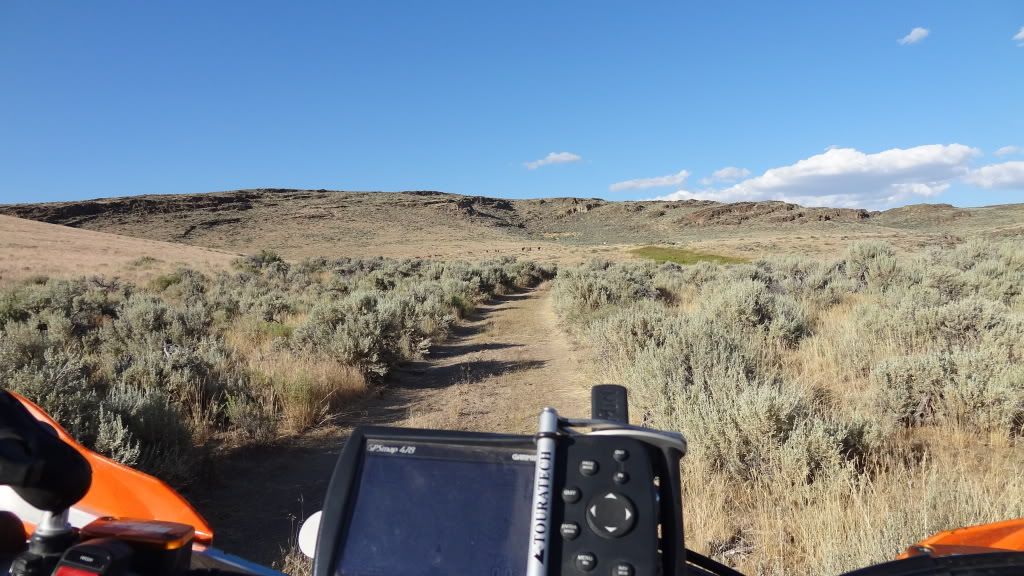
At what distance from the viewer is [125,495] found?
4.57ft

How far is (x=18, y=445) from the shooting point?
95 centimetres

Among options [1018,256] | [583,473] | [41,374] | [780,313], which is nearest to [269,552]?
[41,374]

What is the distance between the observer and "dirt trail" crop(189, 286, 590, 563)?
406cm

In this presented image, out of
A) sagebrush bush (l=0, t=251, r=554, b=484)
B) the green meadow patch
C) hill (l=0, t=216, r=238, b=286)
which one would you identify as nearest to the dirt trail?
sagebrush bush (l=0, t=251, r=554, b=484)

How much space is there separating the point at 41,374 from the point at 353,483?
4.71m

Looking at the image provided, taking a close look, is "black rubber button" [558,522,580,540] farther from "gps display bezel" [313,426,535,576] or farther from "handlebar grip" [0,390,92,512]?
"handlebar grip" [0,390,92,512]

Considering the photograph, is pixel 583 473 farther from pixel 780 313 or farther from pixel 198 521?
pixel 780 313

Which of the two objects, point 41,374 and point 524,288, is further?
point 524,288

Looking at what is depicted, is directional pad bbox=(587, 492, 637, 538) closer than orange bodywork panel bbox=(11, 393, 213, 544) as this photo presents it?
Yes

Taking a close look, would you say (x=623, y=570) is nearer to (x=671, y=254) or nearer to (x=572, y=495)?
(x=572, y=495)

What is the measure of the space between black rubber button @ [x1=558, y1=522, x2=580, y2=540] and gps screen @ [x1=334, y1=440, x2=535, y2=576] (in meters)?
0.08

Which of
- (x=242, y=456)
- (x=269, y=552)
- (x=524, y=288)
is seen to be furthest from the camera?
(x=524, y=288)

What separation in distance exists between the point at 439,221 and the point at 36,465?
3720 inches

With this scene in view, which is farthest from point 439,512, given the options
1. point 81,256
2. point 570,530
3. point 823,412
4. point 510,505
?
point 81,256
